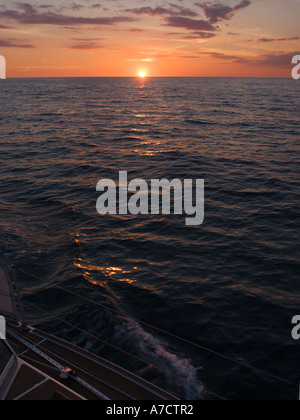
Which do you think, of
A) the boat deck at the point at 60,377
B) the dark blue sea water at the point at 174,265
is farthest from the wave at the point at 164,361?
the boat deck at the point at 60,377

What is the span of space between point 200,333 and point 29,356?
5527mm

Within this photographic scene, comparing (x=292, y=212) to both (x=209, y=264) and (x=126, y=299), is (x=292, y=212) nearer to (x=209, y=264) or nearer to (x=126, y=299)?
(x=209, y=264)

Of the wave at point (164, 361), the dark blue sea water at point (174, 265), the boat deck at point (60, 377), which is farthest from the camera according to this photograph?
the dark blue sea water at point (174, 265)

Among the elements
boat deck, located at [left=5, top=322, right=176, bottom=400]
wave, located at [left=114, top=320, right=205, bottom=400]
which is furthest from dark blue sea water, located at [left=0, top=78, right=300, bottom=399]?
boat deck, located at [left=5, top=322, right=176, bottom=400]

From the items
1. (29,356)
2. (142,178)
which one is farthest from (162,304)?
(142,178)

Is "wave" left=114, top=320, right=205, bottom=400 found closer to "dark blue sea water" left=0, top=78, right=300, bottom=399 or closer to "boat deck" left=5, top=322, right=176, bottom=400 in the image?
"dark blue sea water" left=0, top=78, right=300, bottom=399

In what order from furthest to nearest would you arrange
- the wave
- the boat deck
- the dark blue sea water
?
the dark blue sea water
the wave
the boat deck

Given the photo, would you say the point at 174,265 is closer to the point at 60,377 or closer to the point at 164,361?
the point at 164,361

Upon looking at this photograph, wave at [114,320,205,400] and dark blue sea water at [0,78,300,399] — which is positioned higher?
dark blue sea water at [0,78,300,399]

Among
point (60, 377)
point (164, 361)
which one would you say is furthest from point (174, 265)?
point (60, 377)

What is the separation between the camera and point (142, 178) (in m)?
25.2

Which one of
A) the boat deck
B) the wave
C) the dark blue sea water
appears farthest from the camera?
the dark blue sea water

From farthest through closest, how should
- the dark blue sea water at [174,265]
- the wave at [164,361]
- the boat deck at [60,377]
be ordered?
the dark blue sea water at [174,265] → the wave at [164,361] → the boat deck at [60,377]

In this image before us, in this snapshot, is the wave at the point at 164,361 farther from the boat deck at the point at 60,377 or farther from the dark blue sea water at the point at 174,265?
the boat deck at the point at 60,377
